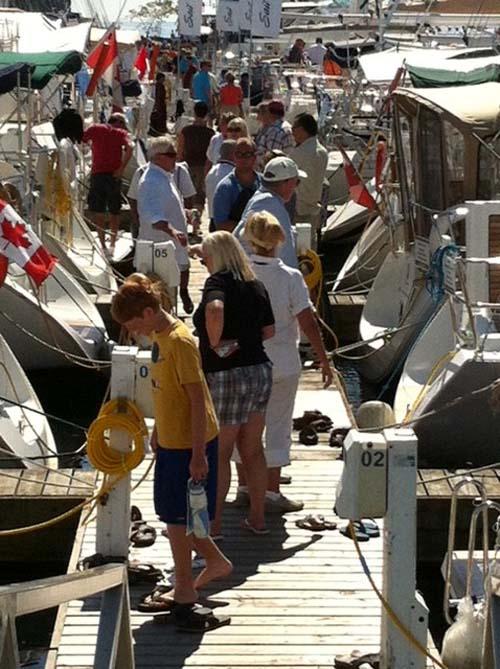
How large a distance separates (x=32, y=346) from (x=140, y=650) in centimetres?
700

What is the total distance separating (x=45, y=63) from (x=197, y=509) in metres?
9.40

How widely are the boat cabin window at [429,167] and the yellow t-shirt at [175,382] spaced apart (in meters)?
7.43

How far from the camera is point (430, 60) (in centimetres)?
1845

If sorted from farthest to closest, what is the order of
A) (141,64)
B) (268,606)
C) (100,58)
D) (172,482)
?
(141,64) < (100,58) < (268,606) < (172,482)

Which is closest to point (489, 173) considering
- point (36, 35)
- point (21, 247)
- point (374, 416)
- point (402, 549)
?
point (374, 416)

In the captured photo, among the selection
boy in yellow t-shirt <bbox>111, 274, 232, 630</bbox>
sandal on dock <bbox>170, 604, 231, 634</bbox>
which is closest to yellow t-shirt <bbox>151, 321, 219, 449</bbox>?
boy in yellow t-shirt <bbox>111, 274, 232, 630</bbox>

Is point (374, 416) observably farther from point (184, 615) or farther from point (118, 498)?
point (184, 615)

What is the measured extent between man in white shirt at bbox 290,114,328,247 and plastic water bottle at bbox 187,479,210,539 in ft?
27.9

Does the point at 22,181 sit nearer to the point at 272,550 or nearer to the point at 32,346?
the point at 32,346

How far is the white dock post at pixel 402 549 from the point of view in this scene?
5930 mm

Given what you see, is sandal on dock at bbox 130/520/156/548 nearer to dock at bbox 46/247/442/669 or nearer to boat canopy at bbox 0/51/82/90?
dock at bbox 46/247/442/669

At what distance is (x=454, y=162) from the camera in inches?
519

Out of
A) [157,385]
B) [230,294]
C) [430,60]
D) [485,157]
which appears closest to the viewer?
[157,385]

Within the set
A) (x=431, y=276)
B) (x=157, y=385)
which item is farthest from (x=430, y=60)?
(x=157, y=385)
